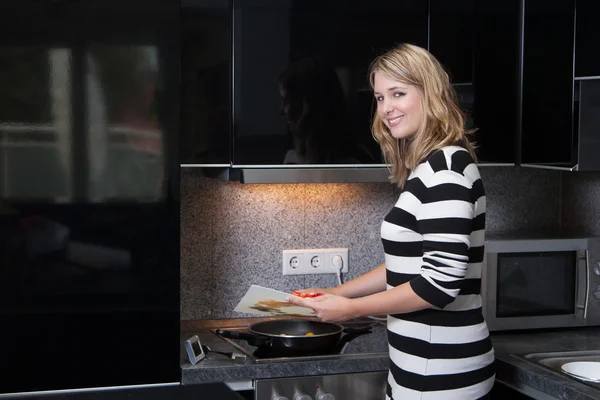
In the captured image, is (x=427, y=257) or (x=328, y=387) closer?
(x=427, y=257)

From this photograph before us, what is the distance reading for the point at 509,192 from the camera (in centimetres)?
320

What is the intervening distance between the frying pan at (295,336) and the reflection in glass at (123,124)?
0.50m

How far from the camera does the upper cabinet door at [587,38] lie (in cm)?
260

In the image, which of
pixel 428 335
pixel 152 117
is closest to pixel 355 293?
pixel 428 335

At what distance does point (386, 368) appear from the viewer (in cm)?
252

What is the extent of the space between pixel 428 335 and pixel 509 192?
1.26 meters

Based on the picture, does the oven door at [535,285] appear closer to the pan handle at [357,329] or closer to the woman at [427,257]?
the pan handle at [357,329]

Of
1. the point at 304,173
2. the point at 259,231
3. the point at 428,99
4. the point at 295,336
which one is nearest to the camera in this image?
the point at 428,99

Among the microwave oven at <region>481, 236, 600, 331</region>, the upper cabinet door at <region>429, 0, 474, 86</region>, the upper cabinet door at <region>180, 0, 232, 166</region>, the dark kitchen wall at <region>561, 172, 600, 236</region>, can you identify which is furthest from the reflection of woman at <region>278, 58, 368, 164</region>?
the dark kitchen wall at <region>561, 172, 600, 236</region>

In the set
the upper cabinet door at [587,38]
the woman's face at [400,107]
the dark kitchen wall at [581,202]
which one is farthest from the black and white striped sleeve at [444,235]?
the dark kitchen wall at [581,202]

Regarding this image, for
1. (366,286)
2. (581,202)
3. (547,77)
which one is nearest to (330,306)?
(366,286)

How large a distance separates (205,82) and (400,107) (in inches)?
26.9

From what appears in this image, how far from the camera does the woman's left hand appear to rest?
212 centimetres

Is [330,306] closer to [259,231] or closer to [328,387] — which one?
[328,387]
